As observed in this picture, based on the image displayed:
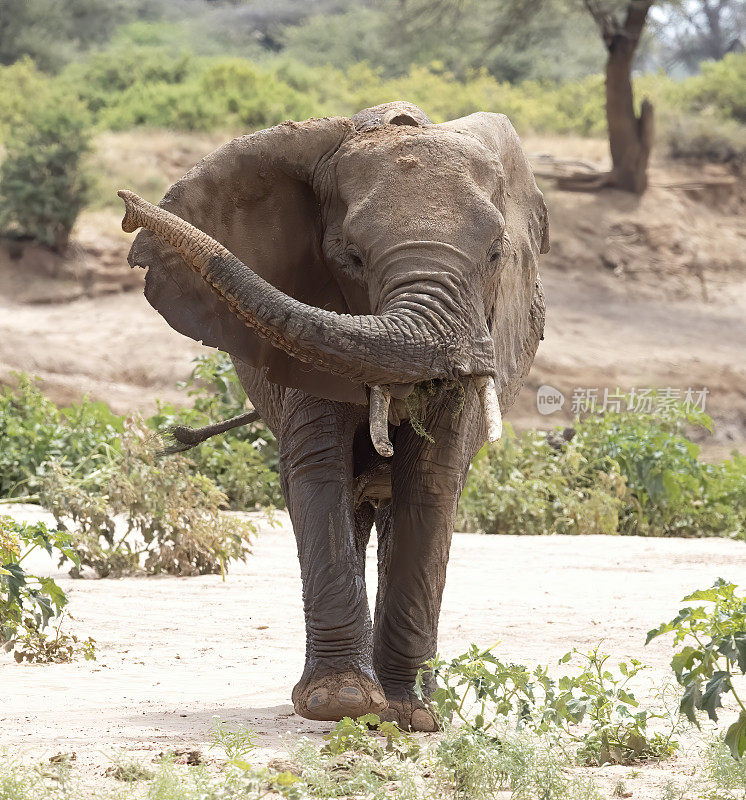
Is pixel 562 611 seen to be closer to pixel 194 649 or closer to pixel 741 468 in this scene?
pixel 194 649

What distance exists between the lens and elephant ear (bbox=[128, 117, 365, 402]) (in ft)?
14.7

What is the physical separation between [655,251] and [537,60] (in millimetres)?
18840

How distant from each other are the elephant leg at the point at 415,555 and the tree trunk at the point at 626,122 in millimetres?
20198

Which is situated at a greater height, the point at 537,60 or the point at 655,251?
the point at 537,60

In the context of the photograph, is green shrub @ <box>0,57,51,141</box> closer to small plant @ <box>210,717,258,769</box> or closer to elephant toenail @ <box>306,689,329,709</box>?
elephant toenail @ <box>306,689,329,709</box>

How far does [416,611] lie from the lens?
4.31 m

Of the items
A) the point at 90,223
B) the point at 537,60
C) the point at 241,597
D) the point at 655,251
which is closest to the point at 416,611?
the point at 241,597

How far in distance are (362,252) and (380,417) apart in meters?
0.63

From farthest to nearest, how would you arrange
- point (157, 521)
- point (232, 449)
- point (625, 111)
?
point (625, 111) < point (232, 449) < point (157, 521)

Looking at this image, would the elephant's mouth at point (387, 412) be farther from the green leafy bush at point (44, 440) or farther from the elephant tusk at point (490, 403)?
the green leafy bush at point (44, 440)

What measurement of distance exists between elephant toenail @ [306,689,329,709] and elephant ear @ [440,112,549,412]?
1235 millimetres

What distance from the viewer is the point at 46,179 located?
64.0 ft

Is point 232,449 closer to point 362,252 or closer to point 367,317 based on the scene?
A: point 362,252

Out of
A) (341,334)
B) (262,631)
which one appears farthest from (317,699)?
(262,631)
